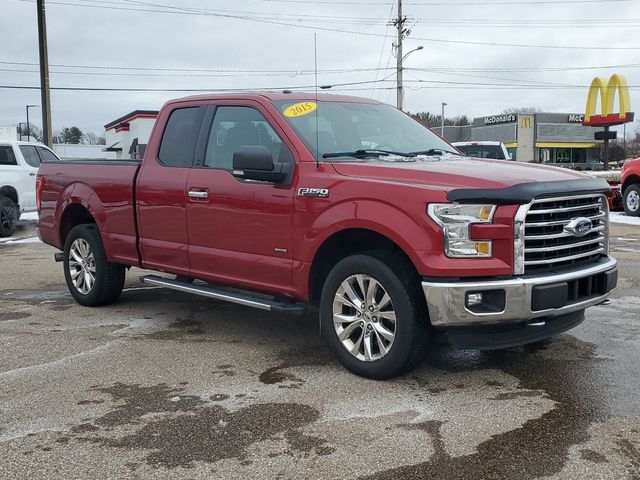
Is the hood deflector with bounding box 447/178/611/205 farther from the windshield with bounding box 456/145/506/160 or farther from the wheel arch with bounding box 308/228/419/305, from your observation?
the windshield with bounding box 456/145/506/160

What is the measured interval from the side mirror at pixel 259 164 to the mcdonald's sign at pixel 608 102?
3401cm

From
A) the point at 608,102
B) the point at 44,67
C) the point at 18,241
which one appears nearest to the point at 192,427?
the point at 18,241

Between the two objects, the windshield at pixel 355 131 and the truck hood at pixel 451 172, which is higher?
the windshield at pixel 355 131

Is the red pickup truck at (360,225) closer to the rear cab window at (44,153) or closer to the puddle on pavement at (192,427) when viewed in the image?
the puddle on pavement at (192,427)

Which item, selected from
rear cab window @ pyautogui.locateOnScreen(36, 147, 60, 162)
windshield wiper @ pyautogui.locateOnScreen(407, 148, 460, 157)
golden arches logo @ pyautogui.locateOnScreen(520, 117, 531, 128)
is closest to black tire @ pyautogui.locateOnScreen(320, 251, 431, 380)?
windshield wiper @ pyautogui.locateOnScreen(407, 148, 460, 157)

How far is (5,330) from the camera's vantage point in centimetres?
626

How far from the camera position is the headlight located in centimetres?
419

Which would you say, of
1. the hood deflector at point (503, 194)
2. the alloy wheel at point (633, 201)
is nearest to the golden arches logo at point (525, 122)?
the alloy wheel at point (633, 201)

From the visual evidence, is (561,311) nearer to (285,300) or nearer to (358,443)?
(358,443)

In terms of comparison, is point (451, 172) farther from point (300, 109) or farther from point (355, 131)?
point (300, 109)

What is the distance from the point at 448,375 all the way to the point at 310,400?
3.57ft

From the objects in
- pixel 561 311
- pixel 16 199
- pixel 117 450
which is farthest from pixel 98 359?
pixel 16 199

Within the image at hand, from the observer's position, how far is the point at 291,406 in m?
4.18

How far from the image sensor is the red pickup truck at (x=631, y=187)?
54.1 feet
